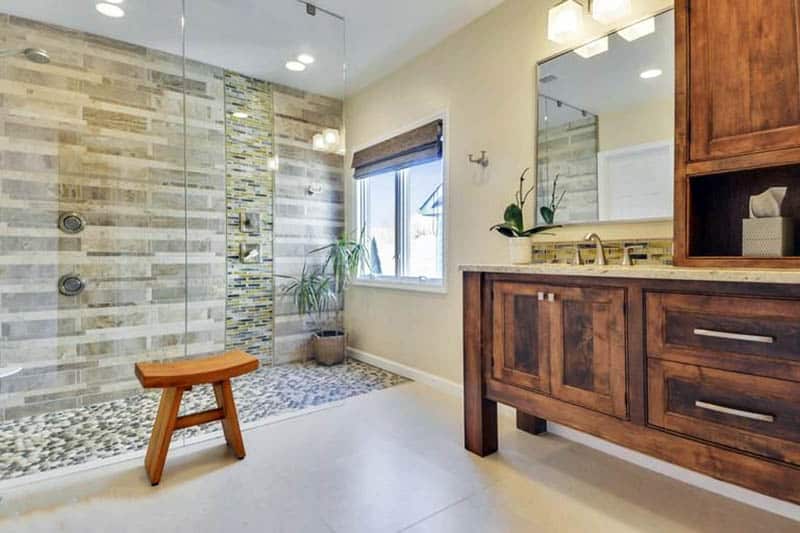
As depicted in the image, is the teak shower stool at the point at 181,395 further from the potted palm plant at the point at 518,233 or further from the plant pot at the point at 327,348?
the potted palm plant at the point at 518,233

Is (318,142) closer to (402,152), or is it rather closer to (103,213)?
(402,152)

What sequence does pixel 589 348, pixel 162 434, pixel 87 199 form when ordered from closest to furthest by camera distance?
pixel 589 348 < pixel 162 434 < pixel 87 199

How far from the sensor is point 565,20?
2.05m

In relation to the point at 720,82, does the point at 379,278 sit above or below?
below

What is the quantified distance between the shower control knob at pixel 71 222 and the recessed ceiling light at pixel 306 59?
195cm

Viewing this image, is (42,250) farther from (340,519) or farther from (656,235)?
(656,235)

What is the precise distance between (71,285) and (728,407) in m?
3.58

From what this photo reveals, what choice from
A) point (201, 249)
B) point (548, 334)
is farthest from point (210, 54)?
point (548, 334)

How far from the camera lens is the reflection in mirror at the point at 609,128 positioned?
1859 millimetres

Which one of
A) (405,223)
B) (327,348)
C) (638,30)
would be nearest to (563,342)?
(638,30)

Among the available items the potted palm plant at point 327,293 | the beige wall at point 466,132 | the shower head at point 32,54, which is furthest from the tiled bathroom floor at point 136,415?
the shower head at point 32,54

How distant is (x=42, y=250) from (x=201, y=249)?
3.10 feet

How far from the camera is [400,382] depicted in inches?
127

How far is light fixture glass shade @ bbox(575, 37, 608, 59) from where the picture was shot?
2.07 metres
